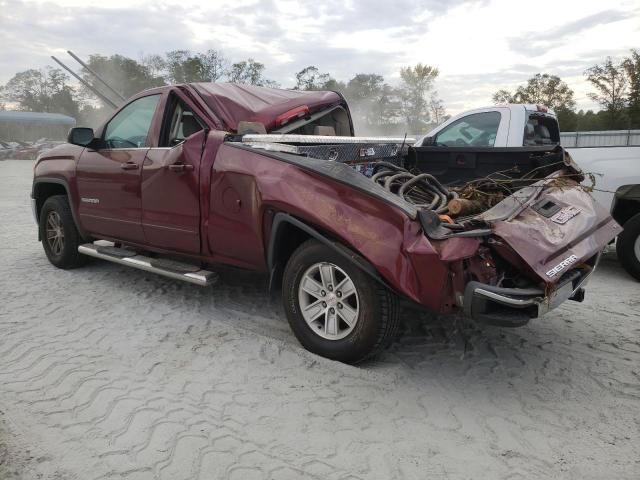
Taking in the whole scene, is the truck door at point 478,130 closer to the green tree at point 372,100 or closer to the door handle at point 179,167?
the door handle at point 179,167

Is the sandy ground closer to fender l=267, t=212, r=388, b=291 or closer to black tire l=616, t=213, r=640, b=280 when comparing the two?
fender l=267, t=212, r=388, b=291

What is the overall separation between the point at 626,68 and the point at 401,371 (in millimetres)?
23405

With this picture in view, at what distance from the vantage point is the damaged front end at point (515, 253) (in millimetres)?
2867

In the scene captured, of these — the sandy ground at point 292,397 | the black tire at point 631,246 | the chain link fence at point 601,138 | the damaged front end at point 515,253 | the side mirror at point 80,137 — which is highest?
the chain link fence at point 601,138

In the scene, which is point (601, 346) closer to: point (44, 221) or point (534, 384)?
point (534, 384)

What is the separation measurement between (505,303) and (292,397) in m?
1.38

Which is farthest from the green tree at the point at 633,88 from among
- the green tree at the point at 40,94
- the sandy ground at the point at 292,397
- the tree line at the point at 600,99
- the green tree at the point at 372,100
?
the green tree at the point at 40,94

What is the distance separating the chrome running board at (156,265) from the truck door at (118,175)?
17 cm

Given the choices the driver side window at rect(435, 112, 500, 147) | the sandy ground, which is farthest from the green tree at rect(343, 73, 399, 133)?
the sandy ground

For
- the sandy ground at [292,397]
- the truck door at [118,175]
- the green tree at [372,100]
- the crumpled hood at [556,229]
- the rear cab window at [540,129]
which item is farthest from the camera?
the green tree at [372,100]

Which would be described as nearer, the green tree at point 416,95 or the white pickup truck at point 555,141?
the white pickup truck at point 555,141

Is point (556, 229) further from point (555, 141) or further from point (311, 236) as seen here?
point (555, 141)

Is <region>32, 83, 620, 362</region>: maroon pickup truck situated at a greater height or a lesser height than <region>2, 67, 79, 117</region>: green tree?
lesser

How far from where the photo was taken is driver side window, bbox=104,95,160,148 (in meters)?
4.80
